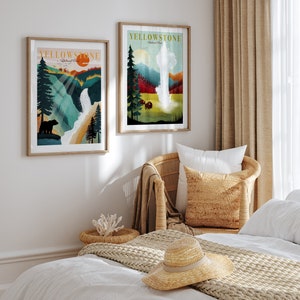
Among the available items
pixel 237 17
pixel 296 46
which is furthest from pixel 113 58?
pixel 296 46

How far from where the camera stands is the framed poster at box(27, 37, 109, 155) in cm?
459

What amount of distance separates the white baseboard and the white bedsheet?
4.88 ft

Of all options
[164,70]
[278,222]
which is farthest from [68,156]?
[278,222]

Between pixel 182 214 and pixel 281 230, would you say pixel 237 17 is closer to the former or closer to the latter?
pixel 182 214

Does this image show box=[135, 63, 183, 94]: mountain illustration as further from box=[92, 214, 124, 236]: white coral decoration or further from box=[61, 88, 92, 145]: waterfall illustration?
box=[92, 214, 124, 236]: white coral decoration

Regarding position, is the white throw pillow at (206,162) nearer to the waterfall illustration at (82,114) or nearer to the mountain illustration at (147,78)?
the mountain illustration at (147,78)

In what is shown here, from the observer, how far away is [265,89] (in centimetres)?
480

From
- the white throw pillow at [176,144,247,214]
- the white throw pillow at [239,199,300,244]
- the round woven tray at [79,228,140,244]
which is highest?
the white throw pillow at [176,144,247,214]

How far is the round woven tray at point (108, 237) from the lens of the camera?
14.6 ft

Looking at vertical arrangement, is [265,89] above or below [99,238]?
above

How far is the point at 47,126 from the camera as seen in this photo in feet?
15.2

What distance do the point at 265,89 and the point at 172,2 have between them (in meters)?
0.97

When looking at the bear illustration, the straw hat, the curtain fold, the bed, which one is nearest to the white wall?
the bear illustration

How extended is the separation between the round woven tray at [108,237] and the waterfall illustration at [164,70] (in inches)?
40.1
